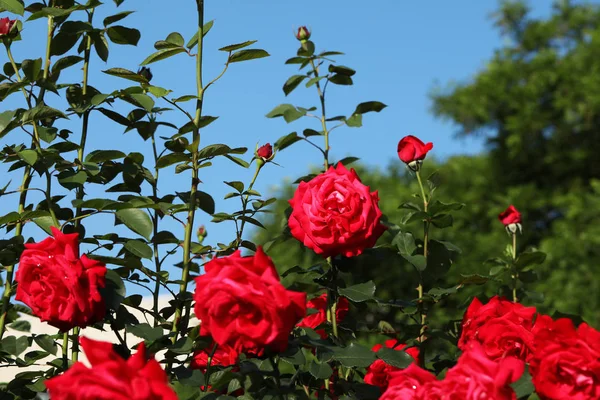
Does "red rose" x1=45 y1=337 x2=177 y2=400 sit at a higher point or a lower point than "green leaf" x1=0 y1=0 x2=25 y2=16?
lower

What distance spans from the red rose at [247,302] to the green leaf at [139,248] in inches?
19.9

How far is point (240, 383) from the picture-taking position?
149 centimetres

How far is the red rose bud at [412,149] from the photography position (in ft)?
7.01

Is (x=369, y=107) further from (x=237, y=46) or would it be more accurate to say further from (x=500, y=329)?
(x=500, y=329)

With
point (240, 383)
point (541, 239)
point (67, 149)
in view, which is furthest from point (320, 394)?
point (541, 239)

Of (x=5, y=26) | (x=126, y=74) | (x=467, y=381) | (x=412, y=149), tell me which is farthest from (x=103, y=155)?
(x=467, y=381)

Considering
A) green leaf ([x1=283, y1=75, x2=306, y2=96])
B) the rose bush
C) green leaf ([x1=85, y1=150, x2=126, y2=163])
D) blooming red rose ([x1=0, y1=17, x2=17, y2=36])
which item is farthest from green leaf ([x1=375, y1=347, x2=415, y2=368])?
blooming red rose ([x1=0, y1=17, x2=17, y2=36])

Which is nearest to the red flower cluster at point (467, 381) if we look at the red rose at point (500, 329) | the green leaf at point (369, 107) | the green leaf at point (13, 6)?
the red rose at point (500, 329)

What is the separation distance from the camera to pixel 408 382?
129 centimetres

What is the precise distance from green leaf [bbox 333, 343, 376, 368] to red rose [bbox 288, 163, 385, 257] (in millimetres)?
310

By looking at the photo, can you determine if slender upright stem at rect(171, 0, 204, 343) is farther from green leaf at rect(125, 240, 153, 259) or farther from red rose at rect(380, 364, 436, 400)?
red rose at rect(380, 364, 436, 400)

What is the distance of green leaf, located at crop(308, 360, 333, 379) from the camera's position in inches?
60.6

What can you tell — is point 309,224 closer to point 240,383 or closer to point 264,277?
point 240,383

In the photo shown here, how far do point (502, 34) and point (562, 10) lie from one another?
1237 millimetres
